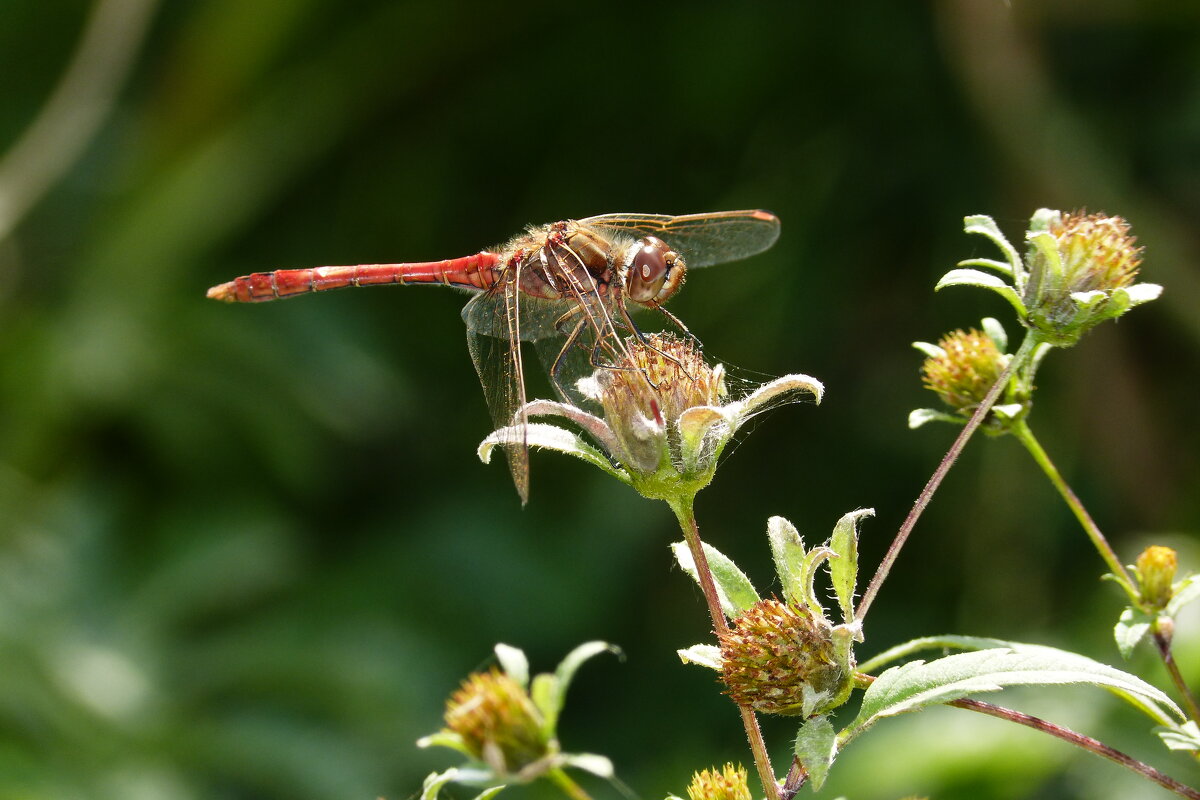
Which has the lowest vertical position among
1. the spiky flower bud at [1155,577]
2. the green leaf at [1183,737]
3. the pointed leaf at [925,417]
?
the green leaf at [1183,737]

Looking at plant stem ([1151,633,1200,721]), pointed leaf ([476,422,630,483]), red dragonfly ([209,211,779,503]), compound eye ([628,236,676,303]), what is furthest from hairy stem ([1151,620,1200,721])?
compound eye ([628,236,676,303])

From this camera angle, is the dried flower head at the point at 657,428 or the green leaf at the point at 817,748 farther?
the dried flower head at the point at 657,428

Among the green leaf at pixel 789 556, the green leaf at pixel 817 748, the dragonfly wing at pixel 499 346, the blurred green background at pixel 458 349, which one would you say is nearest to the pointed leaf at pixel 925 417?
the green leaf at pixel 789 556

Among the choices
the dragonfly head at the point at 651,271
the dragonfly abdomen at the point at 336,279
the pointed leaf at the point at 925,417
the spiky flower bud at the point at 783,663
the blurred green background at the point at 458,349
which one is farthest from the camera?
the blurred green background at the point at 458,349

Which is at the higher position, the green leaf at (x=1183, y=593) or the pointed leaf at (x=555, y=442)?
the pointed leaf at (x=555, y=442)

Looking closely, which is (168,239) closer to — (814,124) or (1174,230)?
(814,124)

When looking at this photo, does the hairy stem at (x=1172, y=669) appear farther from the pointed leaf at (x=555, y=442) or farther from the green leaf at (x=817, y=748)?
the pointed leaf at (x=555, y=442)

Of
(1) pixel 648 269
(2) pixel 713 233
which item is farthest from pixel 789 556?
(2) pixel 713 233
